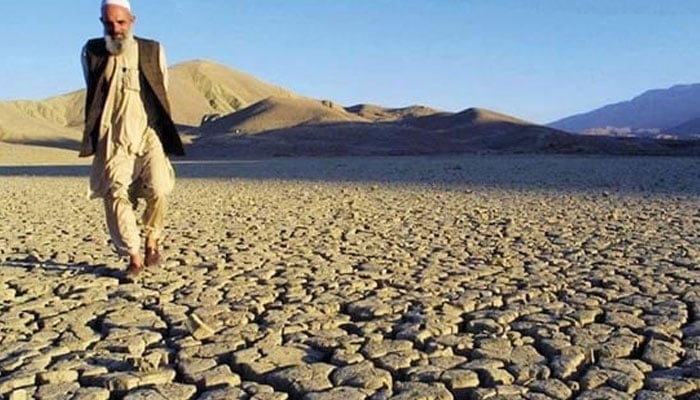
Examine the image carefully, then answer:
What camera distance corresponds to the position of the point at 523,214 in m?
8.01

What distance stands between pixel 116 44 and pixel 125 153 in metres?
0.58

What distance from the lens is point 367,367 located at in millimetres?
2691

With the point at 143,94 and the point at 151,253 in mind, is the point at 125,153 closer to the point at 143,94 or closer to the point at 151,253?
the point at 143,94

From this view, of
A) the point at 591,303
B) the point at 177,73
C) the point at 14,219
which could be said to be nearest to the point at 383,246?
the point at 591,303

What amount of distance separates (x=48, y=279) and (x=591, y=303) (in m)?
2.94

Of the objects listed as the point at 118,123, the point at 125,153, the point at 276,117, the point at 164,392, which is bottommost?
the point at 164,392

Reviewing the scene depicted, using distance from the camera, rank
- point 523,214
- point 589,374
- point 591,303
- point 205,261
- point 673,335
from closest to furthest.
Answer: point 589,374, point 673,335, point 591,303, point 205,261, point 523,214

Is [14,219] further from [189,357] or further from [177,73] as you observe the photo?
[177,73]

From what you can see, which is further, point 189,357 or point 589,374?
point 189,357

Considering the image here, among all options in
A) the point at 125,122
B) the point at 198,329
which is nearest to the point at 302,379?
the point at 198,329

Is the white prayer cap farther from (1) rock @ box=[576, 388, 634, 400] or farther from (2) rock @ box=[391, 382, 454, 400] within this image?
(1) rock @ box=[576, 388, 634, 400]

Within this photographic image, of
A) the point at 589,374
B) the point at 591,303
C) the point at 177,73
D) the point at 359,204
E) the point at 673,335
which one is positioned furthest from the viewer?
the point at 177,73

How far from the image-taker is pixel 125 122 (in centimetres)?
418

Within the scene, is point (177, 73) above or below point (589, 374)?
above
